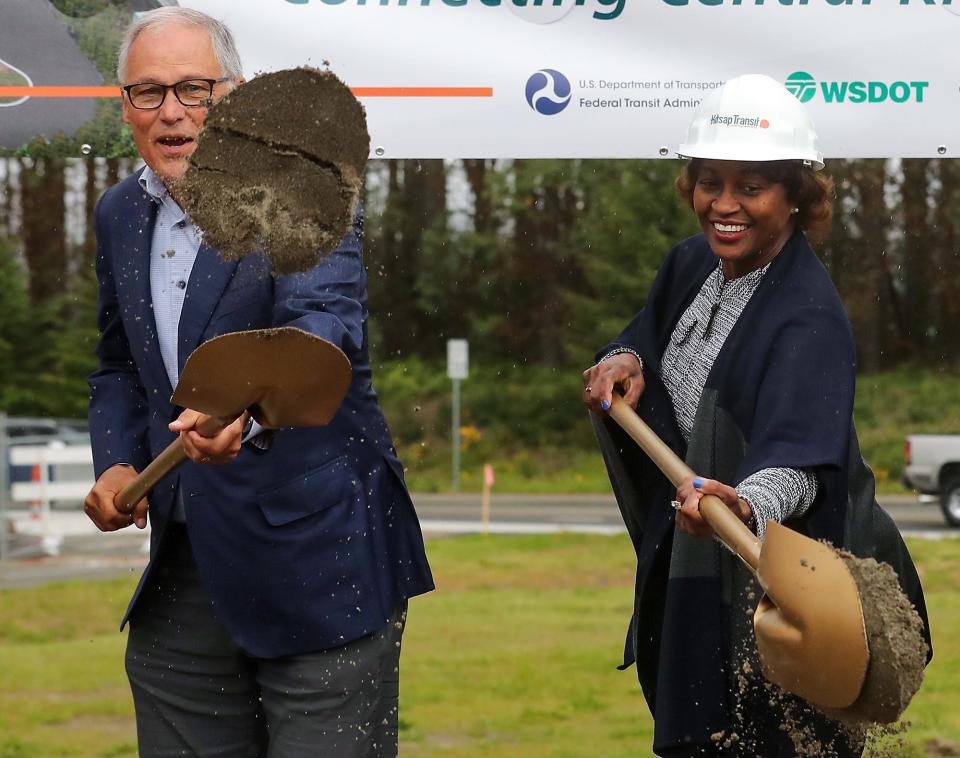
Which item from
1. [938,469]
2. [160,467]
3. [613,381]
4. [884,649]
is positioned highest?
[613,381]

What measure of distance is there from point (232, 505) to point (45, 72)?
173 centimetres

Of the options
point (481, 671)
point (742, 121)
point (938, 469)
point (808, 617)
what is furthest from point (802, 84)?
point (938, 469)

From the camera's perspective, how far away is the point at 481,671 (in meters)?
7.53

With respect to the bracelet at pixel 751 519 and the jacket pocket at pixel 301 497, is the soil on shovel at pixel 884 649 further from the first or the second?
the jacket pocket at pixel 301 497

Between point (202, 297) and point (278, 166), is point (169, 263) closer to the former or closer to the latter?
point (202, 297)

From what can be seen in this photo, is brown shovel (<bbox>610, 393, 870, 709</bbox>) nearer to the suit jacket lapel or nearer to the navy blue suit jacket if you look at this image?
the navy blue suit jacket

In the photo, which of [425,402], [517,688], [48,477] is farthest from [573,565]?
[425,402]

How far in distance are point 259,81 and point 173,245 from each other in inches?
15.7

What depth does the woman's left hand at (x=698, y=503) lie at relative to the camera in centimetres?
283

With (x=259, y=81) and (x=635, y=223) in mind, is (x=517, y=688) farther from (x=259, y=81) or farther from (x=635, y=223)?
(x=635, y=223)

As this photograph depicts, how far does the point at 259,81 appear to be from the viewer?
2.74 metres

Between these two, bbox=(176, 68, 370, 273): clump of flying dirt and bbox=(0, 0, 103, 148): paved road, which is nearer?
bbox=(176, 68, 370, 273): clump of flying dirt

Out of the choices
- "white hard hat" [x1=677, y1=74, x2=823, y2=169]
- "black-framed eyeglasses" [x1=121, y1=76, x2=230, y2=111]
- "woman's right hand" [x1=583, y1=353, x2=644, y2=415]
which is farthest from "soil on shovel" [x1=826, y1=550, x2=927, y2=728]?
"black-framed eyeglasses" [x1=121, y1=76, x2=230, y2=111]

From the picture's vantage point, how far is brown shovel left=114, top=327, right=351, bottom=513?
2.52 m
